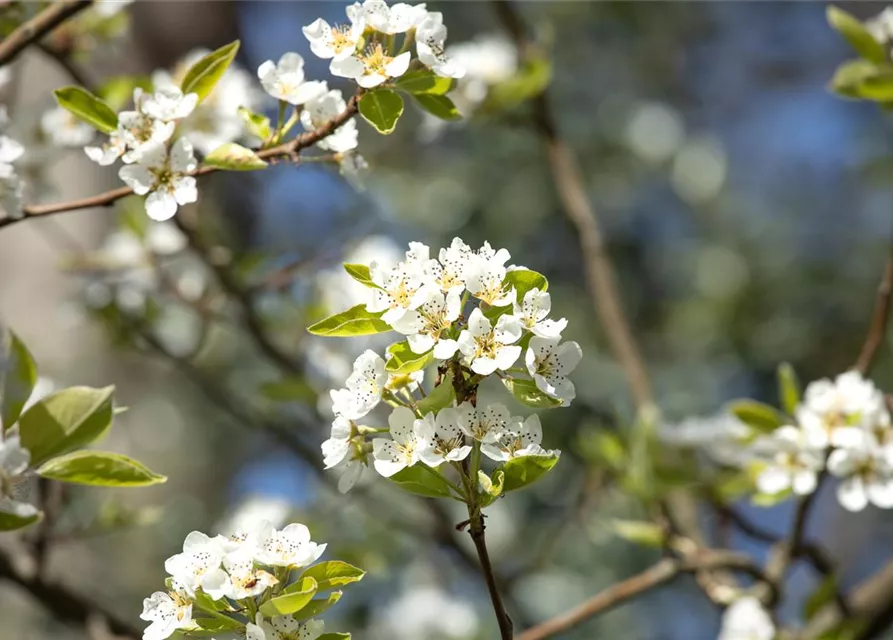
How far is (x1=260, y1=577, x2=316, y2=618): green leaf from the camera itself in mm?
690

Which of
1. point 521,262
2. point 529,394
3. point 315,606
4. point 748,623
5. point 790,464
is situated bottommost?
point 521,262

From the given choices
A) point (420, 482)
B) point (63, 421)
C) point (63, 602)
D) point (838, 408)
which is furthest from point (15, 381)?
point (838, 408)

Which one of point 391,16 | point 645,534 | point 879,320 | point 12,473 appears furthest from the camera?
point 645,534

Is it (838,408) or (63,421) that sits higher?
(63,421)

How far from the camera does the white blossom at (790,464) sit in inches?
47.3

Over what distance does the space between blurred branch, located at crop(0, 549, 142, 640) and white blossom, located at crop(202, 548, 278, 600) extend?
2.40 ft

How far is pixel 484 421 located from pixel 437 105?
32 cm

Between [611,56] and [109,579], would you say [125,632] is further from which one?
[611,56]

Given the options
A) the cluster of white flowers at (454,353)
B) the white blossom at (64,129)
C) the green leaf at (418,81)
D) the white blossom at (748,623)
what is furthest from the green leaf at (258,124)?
the white blossom at (748,623)

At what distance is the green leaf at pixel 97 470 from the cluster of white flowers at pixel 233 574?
0.20 ft

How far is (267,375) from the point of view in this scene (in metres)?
2.86

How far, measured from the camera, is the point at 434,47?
0.83 meters

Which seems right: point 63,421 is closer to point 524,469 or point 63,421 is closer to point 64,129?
point 524,469

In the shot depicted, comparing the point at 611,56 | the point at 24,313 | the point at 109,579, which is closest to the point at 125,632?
the point at 24,313
